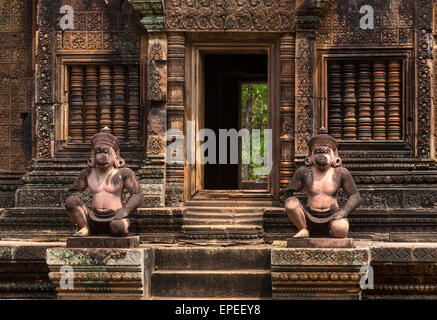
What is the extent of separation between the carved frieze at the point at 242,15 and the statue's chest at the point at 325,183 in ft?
8.13

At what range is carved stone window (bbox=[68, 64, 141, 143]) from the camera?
10258mm

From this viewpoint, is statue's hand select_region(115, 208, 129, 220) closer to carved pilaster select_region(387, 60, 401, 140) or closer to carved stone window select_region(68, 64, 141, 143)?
carved stone window select_region(68, 64, 141, 143)

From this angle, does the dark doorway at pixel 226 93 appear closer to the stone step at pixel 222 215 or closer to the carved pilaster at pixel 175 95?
the carved pilaster at pixel 175 95

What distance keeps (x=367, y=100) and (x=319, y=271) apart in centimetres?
302

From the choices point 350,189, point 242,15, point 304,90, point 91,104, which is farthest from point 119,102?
point 350,189

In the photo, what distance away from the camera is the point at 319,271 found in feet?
25.7

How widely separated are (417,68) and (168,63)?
323 cm

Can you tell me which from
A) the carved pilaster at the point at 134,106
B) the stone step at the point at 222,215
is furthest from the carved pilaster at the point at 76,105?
the stone step at the point at 222,215

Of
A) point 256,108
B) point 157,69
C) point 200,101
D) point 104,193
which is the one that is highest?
point 256,108

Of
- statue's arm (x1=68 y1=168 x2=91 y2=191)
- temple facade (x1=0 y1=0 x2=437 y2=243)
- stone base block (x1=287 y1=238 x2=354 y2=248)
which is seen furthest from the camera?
temple facade (x1=0 y1=0 x2=437 y2=243)

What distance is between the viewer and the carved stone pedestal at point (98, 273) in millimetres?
7938

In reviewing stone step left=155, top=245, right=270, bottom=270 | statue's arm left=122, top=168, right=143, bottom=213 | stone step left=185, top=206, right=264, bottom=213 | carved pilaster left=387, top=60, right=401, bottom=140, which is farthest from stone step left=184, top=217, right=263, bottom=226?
carved pilaster left=387, top=60, right=401, bottom=140

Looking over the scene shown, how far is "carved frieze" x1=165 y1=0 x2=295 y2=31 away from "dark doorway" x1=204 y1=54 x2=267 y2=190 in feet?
12.0

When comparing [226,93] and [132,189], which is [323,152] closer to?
[132,189]
